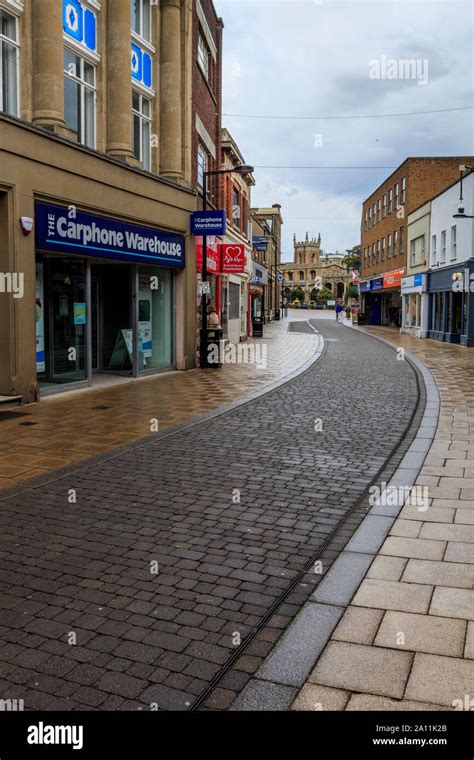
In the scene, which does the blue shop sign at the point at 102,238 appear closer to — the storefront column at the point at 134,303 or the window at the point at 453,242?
the storefront column at the point at 134,303

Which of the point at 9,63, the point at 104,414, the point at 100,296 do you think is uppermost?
the point at 9,63

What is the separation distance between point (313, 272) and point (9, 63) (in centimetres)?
14629

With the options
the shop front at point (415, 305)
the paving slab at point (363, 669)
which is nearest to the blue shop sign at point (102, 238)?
the paving slab at point (363, 669)

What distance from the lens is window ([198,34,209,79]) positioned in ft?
67.3

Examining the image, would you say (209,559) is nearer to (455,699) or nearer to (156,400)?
(455,699)

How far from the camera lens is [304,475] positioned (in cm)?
698

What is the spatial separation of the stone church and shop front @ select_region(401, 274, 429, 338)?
102 metres

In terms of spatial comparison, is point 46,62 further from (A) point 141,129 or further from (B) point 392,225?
(B) point 392,225

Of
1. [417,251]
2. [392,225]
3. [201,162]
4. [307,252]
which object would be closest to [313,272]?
[307,252]

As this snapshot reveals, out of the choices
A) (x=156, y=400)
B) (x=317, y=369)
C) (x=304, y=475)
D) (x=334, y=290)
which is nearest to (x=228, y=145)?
(x=317, y=369)

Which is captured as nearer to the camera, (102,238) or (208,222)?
(102,238)

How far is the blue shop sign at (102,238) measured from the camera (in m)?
11.7

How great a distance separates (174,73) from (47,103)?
6207mm

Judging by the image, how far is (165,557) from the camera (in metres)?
4.70
